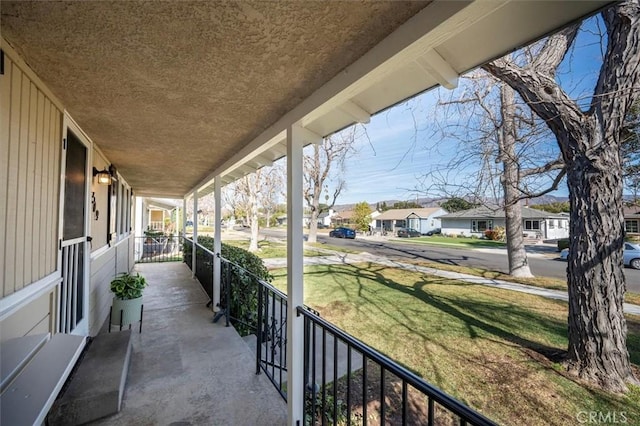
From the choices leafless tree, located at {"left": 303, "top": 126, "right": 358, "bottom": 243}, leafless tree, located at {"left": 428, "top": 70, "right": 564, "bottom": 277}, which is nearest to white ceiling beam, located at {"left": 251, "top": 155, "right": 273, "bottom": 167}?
leafless tree, located at {"left": 428, "top": 70, "right": 564, "bottom": 277}

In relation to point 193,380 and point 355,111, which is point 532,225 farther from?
point 193,380

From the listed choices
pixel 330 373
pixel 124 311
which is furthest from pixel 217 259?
pixel 330 373

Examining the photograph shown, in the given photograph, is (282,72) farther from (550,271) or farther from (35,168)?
(550,271)

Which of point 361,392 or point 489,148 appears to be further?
point 489,148

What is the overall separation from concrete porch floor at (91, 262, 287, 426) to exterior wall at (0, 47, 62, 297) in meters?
1.29

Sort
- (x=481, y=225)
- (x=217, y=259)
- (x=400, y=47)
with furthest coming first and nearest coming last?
1. (x=481, y=225)
2. (x=217, y=259)
3. (x=400, y=47)

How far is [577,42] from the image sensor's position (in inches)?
124

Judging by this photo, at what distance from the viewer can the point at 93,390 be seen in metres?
2.06

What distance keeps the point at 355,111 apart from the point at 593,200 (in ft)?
12.2

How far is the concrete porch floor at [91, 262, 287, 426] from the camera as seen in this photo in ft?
6.97

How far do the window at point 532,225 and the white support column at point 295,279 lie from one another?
3283cm

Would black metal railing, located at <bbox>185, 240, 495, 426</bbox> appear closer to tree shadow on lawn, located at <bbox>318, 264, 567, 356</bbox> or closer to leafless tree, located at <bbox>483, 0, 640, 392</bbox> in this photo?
tree shadow on lawn, located at <bbox>318, 264, 567, 356</bbox>

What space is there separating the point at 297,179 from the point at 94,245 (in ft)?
9.40

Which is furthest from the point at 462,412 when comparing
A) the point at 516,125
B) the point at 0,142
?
the point at 516,125
